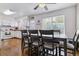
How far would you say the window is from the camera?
5.90 feet

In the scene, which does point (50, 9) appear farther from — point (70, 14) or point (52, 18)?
point (70, 14)

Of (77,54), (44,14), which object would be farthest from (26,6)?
(77,54)

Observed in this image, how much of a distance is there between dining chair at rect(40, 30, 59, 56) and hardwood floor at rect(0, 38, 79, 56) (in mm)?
406

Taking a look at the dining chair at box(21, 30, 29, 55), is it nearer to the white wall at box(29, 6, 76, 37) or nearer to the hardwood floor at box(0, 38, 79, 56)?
the hardwood floor at box(0, 38, 79, 56)

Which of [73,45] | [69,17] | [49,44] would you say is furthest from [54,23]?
[73,45]

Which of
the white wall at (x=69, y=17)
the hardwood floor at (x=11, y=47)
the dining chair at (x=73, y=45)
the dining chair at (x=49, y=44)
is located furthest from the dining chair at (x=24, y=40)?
the dining chair at (x=73, y=45)

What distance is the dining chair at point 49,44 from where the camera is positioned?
183cm

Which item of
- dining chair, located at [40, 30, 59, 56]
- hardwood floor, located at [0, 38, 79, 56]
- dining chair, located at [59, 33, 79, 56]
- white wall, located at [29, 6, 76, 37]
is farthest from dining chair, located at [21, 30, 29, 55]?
dining chair, located at [59, 33, 79, 56]

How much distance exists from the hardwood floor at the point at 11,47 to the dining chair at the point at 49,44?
406 mm

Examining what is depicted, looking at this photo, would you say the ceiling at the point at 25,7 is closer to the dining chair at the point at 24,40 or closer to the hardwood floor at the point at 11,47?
the dining chair at the point at 24,40

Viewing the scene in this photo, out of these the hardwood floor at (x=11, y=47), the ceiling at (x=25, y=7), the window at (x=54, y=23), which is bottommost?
the hardwood floor at (x=11, y=47)

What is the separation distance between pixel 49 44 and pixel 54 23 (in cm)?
36

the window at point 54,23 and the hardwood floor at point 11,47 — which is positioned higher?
the window at point 54,23

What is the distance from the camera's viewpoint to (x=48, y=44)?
6.16 feet
